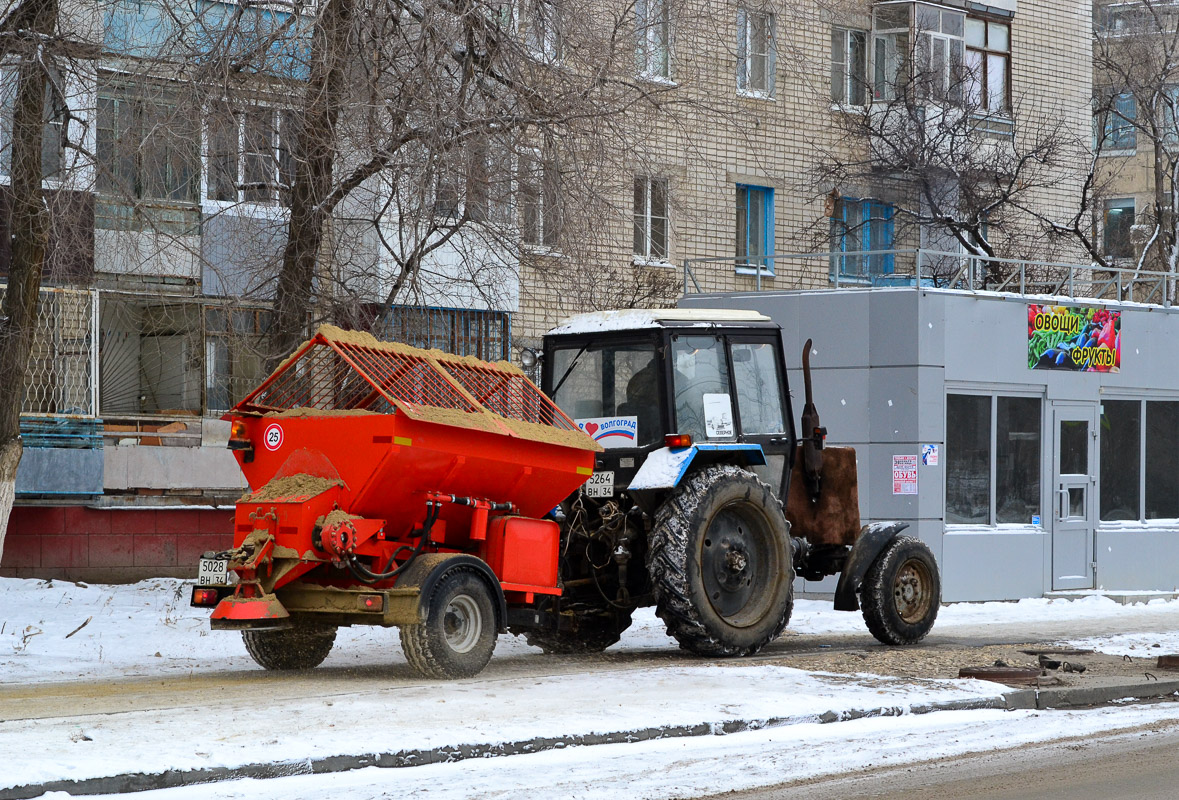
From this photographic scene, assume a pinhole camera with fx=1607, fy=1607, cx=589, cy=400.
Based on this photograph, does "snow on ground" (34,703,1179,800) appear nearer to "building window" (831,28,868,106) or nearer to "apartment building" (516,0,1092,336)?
"apartment building" (516,0,1092,336)

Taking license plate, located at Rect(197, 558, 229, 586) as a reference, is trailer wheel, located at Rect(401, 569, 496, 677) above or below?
below

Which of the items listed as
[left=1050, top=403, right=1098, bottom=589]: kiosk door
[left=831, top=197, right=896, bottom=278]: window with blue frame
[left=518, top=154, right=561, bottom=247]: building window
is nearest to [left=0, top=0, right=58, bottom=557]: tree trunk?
[left=518, top=154, right=561, bottom=247]: building window

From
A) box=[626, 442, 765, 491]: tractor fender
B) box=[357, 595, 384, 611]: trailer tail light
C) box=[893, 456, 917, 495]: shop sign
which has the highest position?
box=[626, 442, 765, 491]: tractor fender

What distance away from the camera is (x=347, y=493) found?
36.2 ft

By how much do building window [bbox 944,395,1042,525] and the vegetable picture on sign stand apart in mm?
644

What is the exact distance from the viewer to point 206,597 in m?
11.0

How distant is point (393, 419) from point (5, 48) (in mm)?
6276

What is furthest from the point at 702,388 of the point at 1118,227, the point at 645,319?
the point at 1118,227

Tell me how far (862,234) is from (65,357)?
15385 millimetres

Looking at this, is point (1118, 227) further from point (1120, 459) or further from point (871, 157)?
point (1120, 459)

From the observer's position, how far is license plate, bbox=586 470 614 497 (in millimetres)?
13000

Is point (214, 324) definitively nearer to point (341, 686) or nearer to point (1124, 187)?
point (341, 686)

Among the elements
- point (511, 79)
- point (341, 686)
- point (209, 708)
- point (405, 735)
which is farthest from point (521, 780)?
point (511, 79)

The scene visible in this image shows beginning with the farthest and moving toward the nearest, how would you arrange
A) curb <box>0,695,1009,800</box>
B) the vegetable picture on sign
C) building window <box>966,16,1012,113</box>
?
building window <box>966,16,1012,113</box> → the vegetable picture on sign → curb <box>0,695,1009,800</box>
